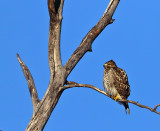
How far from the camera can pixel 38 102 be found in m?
8.01

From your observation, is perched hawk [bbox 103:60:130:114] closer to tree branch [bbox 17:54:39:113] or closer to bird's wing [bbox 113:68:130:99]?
bird's wing [bbox 113:68:130:99]

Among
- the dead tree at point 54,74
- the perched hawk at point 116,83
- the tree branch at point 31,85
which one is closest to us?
the dead tree at point 54,74

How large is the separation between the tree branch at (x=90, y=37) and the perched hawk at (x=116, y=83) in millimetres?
1277

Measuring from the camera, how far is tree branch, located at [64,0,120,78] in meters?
8.07

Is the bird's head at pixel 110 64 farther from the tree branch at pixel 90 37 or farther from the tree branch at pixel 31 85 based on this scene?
the tree branch at pixel 31 85

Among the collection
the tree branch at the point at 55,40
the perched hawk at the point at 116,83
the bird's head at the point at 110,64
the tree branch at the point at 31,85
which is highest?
the bird's head at the point at 110,64

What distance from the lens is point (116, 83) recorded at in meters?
9.04

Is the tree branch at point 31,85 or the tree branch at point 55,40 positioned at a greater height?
the tree branch at point 55,40

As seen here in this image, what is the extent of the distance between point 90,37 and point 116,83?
62.8 inches

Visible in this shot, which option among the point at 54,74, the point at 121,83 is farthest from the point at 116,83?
the point at 54,74

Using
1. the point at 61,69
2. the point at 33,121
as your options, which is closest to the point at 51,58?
the point at 61,69

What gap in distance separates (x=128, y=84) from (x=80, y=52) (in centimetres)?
196

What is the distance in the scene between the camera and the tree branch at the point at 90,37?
8.07 m

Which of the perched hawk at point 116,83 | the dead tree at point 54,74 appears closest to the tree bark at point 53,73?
the dead tree at point 54,74
